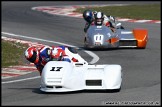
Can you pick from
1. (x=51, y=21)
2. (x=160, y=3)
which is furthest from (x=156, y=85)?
(x=160, y=3)

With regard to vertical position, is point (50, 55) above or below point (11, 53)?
above

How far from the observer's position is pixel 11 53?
76.2 ft

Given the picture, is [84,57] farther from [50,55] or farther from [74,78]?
[74,78]

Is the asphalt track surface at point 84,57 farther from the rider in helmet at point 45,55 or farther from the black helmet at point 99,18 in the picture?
the black helmet at point 99,18

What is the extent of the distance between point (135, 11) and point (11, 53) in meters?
14.8

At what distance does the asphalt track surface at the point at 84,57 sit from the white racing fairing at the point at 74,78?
145 millimetres

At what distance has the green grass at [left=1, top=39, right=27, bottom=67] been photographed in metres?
21.3

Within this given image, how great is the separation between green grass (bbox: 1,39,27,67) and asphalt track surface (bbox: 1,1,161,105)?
1.49 metres

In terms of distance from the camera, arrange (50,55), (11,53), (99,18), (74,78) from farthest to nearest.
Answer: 1. (99,18)
2. (11,53)
3. (50,55)
4. (74,78)

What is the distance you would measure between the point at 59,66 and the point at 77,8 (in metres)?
23.5

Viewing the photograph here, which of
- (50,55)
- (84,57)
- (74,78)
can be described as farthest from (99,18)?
(74,78)

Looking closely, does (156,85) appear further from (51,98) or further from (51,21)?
(51,21)

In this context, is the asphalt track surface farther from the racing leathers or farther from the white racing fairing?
the racing leathers

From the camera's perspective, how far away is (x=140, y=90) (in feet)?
51.0
